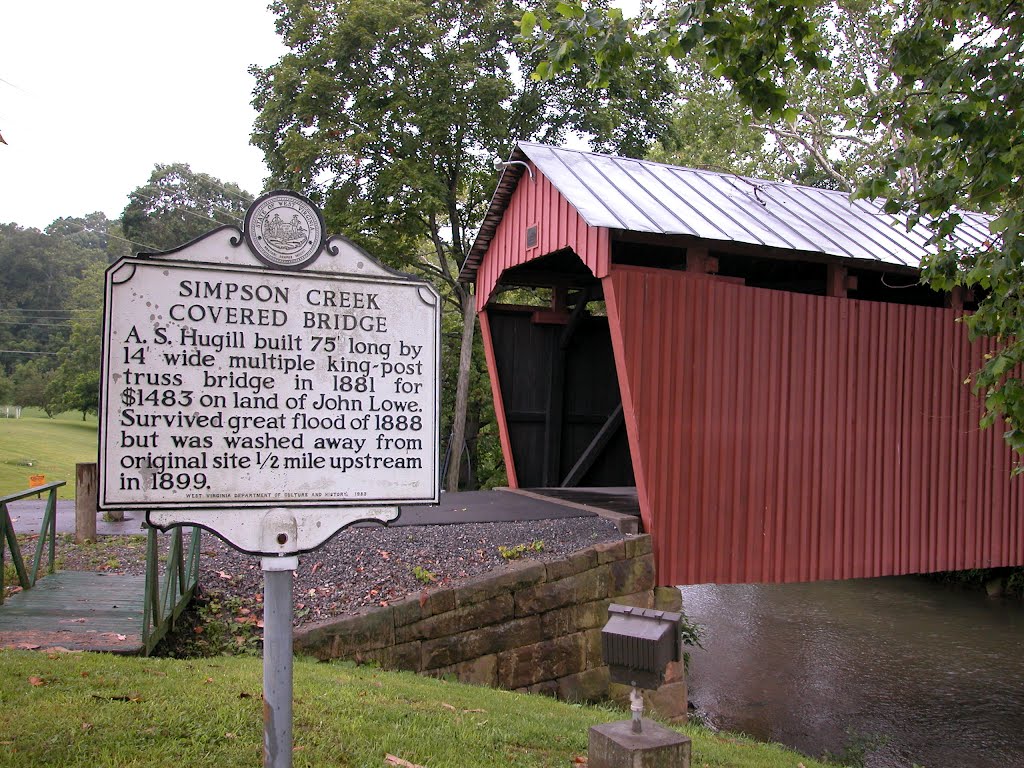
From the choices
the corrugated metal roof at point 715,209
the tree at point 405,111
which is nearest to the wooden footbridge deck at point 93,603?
the corrugated metal roof at point 715,209

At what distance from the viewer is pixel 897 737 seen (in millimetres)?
9711

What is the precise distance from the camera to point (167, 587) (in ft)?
20.2

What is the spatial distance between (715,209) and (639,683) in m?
7.40

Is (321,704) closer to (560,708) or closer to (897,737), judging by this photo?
(560,708)

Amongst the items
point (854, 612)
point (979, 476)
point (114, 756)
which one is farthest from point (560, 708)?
point (854, 612)

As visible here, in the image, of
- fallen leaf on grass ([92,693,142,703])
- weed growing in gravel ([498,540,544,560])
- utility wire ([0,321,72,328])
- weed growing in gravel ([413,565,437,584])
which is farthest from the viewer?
utility wire ([0,321,72,328])

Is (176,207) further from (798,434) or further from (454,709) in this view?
(454,709)

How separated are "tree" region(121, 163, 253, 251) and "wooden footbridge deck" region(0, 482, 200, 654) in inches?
1099

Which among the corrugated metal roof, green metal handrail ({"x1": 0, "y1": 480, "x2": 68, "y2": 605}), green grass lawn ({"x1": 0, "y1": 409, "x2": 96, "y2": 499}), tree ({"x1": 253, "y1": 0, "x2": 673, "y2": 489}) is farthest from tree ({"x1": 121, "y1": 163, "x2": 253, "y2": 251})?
green metal handrail ({"x1": 0, "y1": 480, "x2": 68, "y2": 605})

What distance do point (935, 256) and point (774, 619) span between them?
36.5ft

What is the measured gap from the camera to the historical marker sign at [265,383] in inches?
112

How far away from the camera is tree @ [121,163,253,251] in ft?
123

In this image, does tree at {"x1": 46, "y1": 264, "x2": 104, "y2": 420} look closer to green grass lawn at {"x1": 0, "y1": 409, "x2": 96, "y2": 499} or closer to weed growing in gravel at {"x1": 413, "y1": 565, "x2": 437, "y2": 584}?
green grass lawn at {"x1": 0, "y1": 409, "x2": 96, "y2": 499}

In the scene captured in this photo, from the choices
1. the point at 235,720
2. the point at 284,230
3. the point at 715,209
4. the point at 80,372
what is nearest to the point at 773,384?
the point at 715,209
